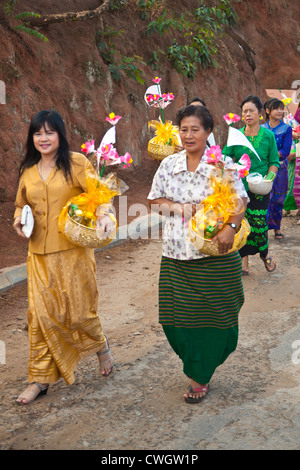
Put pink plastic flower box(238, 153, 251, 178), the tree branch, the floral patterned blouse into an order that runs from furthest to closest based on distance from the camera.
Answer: the tree branch
the floral patterned blouse
pink plastic flower box(238, 153, 251, 178)

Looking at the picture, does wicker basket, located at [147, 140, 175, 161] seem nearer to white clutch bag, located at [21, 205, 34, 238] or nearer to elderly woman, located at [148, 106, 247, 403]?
elderly woman, located at [148, 106, 247, 403]

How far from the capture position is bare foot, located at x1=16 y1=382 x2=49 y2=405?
165 inches

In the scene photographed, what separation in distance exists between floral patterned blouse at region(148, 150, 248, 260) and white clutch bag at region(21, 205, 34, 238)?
0.83 m

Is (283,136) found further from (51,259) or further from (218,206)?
(51,259)

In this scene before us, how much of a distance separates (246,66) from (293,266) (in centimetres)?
1153

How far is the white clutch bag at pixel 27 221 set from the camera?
4078mm

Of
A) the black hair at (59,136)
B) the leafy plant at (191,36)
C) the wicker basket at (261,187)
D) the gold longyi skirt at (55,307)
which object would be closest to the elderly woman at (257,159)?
the wicker basket at (261,187)

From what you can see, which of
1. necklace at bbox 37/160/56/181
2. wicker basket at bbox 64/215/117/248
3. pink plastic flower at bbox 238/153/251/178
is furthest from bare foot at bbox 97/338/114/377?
pink plastic flower at bbox 238/153/251/178

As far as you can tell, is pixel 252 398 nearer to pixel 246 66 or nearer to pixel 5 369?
pixel 5 369

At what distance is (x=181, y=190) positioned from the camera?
4102 mm

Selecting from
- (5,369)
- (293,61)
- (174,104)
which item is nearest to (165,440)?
(5,369)

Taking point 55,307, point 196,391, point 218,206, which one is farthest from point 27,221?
point 196,391

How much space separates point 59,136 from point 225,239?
135cm

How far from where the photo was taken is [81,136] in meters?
11.0
